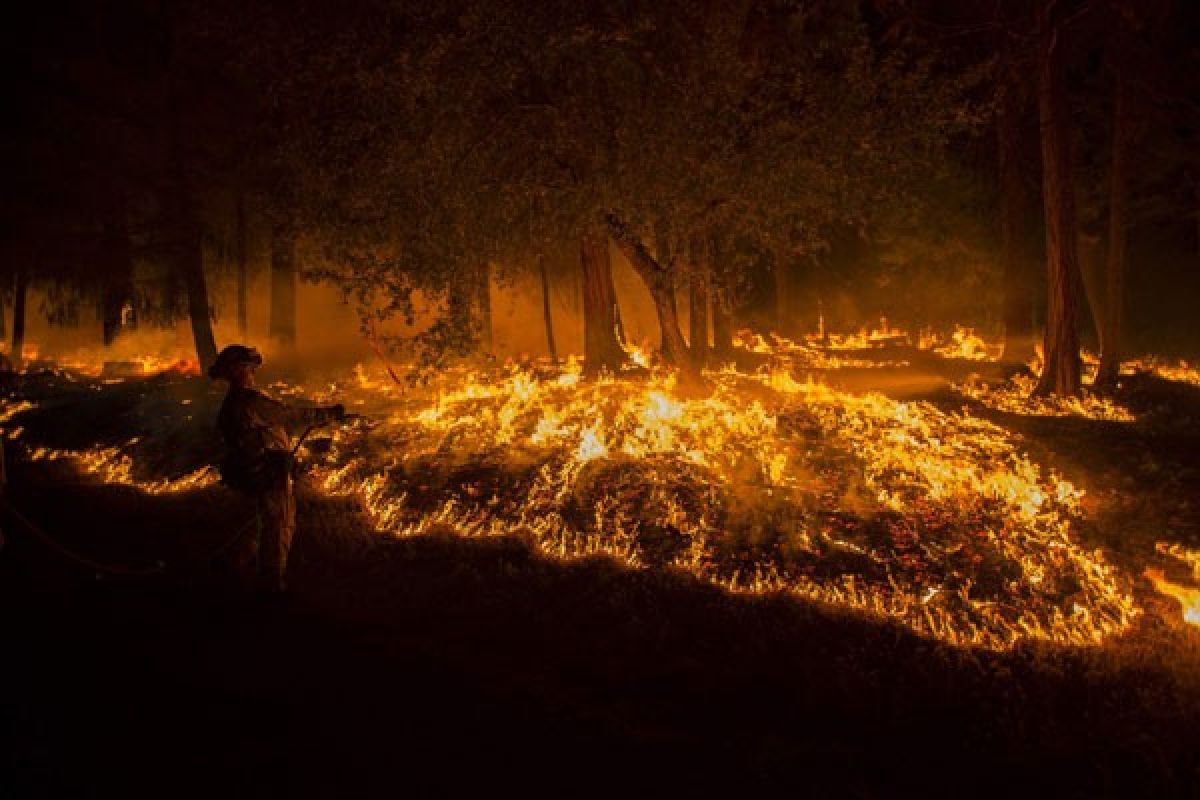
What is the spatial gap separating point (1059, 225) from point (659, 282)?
819cm

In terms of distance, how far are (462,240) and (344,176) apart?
182cm

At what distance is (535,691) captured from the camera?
20.3 feet

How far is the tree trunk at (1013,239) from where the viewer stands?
2095 cm

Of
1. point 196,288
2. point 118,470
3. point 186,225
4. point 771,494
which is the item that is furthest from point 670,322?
point 186,225

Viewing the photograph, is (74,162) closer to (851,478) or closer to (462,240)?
(462,240)

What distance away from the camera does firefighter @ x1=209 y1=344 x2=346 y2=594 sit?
8.04m

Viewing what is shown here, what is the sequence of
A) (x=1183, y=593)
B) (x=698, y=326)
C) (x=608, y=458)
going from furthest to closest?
(x=698, y=326) < (x=608, y=458) < (x=1183, y=593)

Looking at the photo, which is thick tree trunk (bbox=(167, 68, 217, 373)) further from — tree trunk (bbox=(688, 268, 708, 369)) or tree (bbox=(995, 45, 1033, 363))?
tree (bbox=(995, 45, 1033, 363))

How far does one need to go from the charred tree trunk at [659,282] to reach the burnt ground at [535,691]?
569 centimetres

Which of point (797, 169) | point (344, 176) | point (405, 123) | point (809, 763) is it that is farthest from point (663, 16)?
point (809, 763)

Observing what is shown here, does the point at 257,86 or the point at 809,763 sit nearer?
the point at 809,763

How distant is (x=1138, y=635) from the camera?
7.21 m

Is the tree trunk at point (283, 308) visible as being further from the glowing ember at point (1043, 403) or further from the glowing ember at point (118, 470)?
the glowing ember at point (1043, 403)

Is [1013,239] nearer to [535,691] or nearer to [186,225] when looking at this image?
[535,691]
